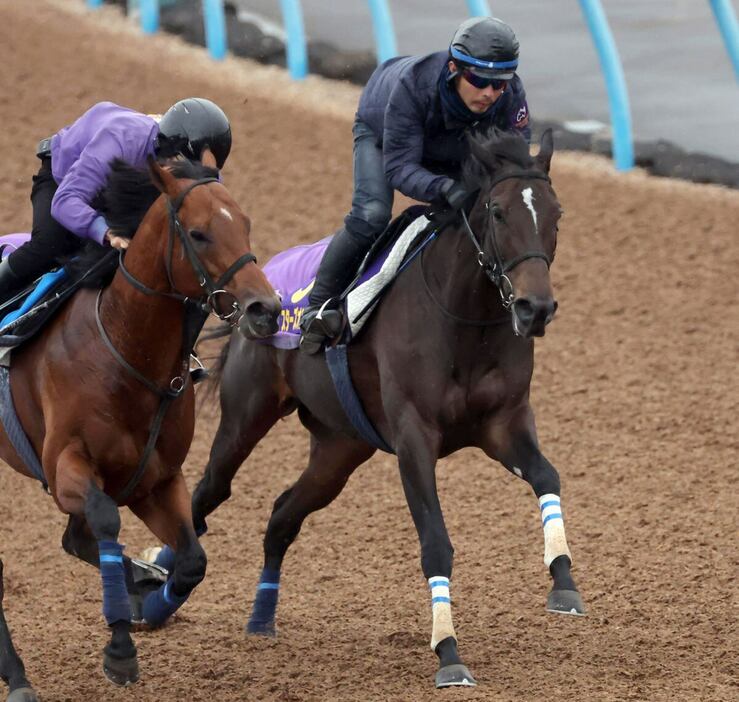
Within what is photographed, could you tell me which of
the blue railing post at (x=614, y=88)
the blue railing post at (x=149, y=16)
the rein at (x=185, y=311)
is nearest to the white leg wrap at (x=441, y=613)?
the rein at (x=185, y=311)

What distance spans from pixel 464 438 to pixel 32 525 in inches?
128

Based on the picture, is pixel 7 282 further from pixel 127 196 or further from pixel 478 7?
pixel 478 7

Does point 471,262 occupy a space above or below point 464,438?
above

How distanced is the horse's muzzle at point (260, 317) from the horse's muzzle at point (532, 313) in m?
0.86

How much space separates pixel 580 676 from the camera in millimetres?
5805

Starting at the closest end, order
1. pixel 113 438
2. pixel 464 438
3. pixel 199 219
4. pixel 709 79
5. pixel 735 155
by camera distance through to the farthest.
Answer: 1. pixel 199 219
2. pixel 113 438
3. pixel 464 438
4. pixel 735 155
5. pixel 709 79

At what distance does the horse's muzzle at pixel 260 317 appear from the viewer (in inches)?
202

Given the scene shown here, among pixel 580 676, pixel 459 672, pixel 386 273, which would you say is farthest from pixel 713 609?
pixel 386 273

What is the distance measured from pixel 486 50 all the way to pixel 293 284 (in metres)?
1.72

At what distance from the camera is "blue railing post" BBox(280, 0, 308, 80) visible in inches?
565

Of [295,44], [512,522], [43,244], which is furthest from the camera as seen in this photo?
[295,44]

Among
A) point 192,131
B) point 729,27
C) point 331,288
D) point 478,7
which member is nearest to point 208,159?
point 192,131

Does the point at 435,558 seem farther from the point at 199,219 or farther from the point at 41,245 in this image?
the point at 41,245

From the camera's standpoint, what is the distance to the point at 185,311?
18.5 ft
